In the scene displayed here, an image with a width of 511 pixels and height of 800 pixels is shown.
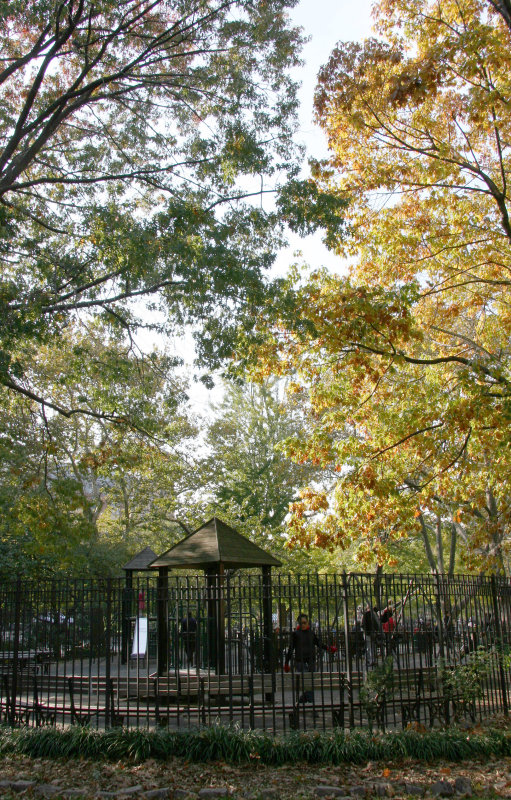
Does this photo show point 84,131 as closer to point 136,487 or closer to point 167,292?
point 167,292

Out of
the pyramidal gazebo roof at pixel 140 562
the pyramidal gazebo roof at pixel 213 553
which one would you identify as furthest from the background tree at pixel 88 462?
the pyramidal gazebo roof at pixel 213 553

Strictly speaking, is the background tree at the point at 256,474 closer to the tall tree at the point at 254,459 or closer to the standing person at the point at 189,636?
the tall tree at the point at 254,459

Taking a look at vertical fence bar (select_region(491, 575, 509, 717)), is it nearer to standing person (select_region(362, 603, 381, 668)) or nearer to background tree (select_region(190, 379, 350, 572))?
standing person (select_region(362, 603, 381, 668))

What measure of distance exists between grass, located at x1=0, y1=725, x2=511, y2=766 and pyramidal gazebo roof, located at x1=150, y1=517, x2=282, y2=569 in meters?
3.60

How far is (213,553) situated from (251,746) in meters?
4.07

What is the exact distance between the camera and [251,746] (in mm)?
8656

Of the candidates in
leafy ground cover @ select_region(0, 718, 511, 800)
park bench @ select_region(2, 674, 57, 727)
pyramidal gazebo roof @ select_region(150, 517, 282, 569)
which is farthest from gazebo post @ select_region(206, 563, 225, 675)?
park bench @ select_region(2, 674, 57, 727)

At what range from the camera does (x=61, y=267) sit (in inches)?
524

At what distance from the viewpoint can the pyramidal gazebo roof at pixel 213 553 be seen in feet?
40.3

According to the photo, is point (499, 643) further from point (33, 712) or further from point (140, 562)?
point (140, 562)

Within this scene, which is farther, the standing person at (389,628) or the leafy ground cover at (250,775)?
the standing person at (389,628)

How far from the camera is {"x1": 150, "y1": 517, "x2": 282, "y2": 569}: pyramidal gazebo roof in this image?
1230 cm

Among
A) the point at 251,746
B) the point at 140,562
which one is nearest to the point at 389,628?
the point at 251,746

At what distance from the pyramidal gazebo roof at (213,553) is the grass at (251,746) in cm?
360
